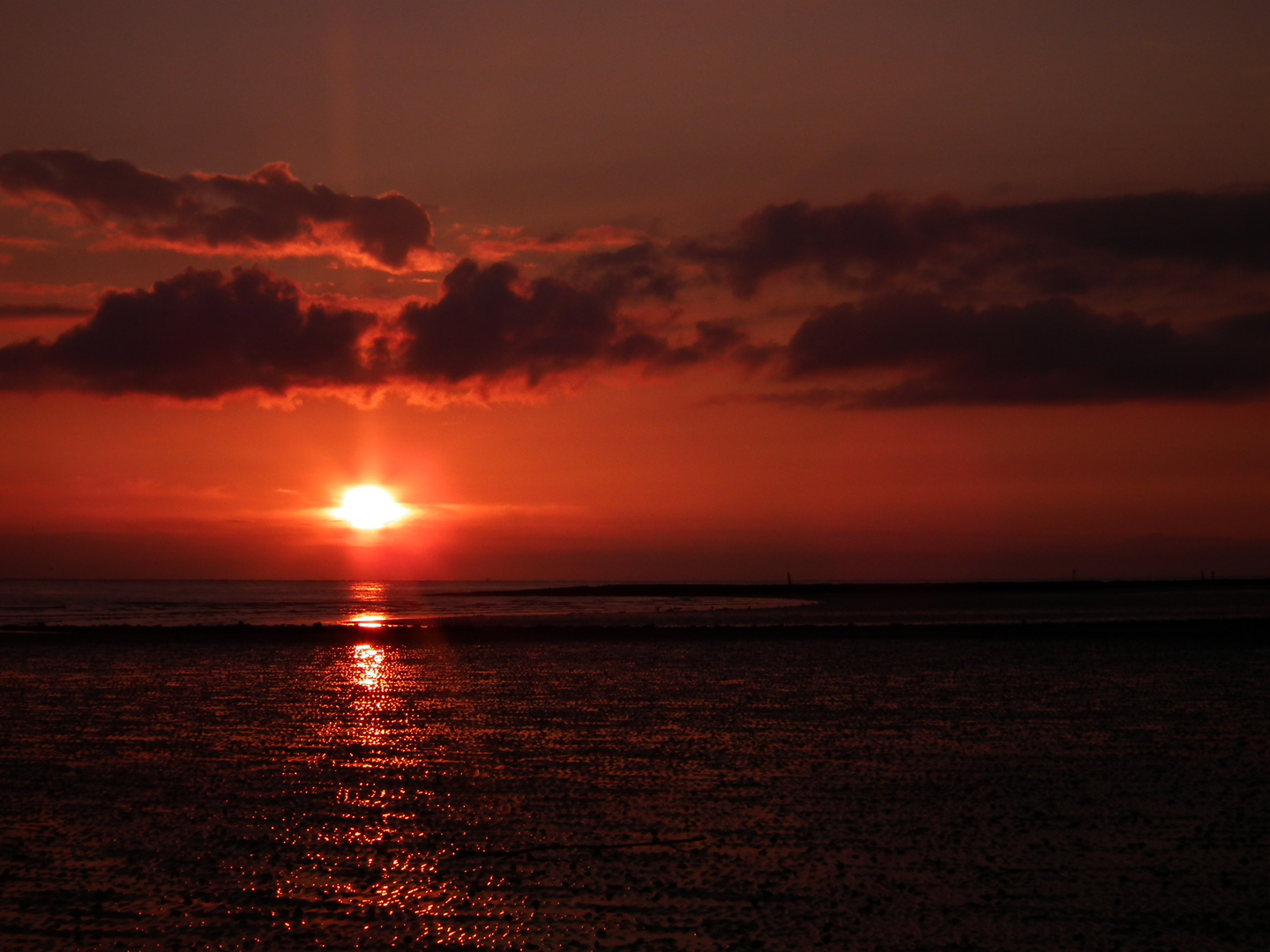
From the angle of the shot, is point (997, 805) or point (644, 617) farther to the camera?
point (644, 617)

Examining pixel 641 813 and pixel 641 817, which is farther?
pixel 641 813

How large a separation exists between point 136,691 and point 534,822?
19749mm

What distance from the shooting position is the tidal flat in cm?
1017

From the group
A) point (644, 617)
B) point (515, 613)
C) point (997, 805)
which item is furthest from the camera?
point (515, 613)

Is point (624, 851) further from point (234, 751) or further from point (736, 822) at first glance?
point (234, 751)

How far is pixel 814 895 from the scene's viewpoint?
1094 centimetres

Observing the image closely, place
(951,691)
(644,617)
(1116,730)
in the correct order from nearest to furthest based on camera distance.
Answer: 1. (1116,730)
2. (951,691)
3. (644,617)

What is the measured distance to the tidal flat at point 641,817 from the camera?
33.4 ft

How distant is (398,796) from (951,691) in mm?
17137

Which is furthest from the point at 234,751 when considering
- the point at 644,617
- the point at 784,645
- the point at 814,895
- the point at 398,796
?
the point at 644,617

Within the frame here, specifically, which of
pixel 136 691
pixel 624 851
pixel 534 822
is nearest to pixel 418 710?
pixel 136 691

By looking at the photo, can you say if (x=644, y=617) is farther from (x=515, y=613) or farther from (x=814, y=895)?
(x=814, y=895)

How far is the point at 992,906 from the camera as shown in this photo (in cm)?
1052

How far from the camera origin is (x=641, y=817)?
14.3m
